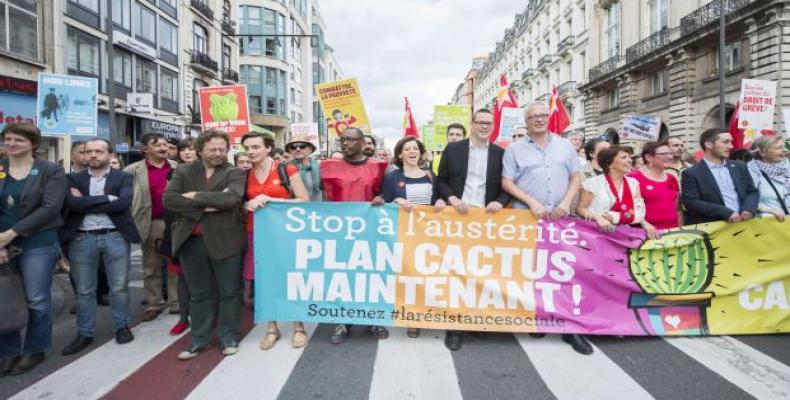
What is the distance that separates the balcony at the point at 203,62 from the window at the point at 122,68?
21.3 feet

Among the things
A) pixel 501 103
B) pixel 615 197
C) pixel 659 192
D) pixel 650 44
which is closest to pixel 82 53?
pixel 501 103

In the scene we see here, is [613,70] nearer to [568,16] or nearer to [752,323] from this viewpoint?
[568,16]

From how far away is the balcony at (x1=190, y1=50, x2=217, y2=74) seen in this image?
2930 cm

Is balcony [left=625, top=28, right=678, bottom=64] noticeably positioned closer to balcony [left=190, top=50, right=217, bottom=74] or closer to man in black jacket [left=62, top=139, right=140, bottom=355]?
balcony [left=190, top=50, right=217, bottom=74]

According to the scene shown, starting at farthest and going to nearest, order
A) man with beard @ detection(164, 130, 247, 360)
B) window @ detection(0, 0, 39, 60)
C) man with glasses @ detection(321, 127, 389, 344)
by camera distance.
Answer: window @ detection(0, 0, 39, 60) → man with glasses @ detection(321, 127, 389, 344) → man with beard @ detection(164, 130, 247, 360)

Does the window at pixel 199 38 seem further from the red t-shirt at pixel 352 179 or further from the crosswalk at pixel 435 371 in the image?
the crosswalk at pixel 435 371

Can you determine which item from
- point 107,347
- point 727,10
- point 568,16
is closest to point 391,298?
point 107,347

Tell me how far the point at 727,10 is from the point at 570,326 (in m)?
23.7

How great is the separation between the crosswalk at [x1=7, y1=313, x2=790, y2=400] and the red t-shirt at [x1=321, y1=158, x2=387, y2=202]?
1.41 m

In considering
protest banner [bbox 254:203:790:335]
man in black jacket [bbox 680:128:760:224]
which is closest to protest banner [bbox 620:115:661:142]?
man in black jacket [bbox 680:128:760:224]

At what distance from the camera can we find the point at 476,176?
4680 millimetres

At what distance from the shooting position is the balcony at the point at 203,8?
29359 mm

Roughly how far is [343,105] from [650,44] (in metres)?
25.2

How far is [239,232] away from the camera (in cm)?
425
